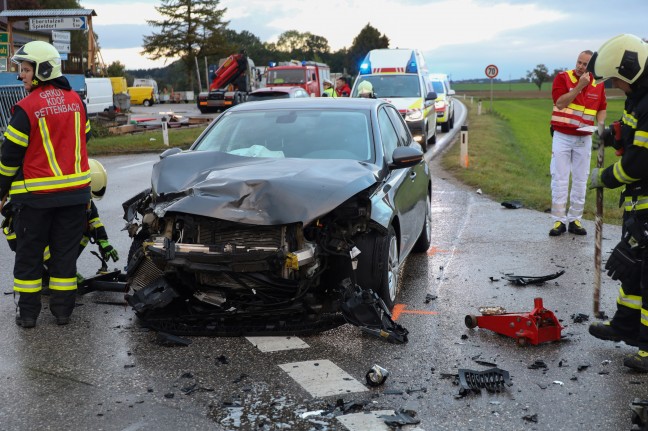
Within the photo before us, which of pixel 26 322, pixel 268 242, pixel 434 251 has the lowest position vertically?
pixel 434 251

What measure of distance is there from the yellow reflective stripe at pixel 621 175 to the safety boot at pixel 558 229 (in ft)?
14.1

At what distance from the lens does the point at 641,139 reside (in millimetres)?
4871

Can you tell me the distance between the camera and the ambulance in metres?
19.1

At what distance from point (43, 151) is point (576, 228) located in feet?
20.3

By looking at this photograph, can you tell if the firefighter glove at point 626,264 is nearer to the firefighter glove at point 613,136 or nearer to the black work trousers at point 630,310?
the black work trousers at point 630,310

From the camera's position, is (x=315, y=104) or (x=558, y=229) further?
(x=558, y=229)

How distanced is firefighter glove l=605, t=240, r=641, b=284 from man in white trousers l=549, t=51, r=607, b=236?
387 cm

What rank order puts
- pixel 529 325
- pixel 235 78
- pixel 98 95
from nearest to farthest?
pixel 529 325 → pixel 98 95 → pixel 235 78

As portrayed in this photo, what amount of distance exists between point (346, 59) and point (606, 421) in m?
123

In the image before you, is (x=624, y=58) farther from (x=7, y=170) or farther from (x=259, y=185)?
(x=7, y=170)

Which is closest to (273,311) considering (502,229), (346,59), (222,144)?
(222,144)

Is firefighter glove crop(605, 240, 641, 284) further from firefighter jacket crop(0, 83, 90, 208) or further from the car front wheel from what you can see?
firefighter jacket crop(0, 83, 90, 208)

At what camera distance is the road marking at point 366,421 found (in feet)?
13.0

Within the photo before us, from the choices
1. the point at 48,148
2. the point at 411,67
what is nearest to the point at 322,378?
the point at 48,148
